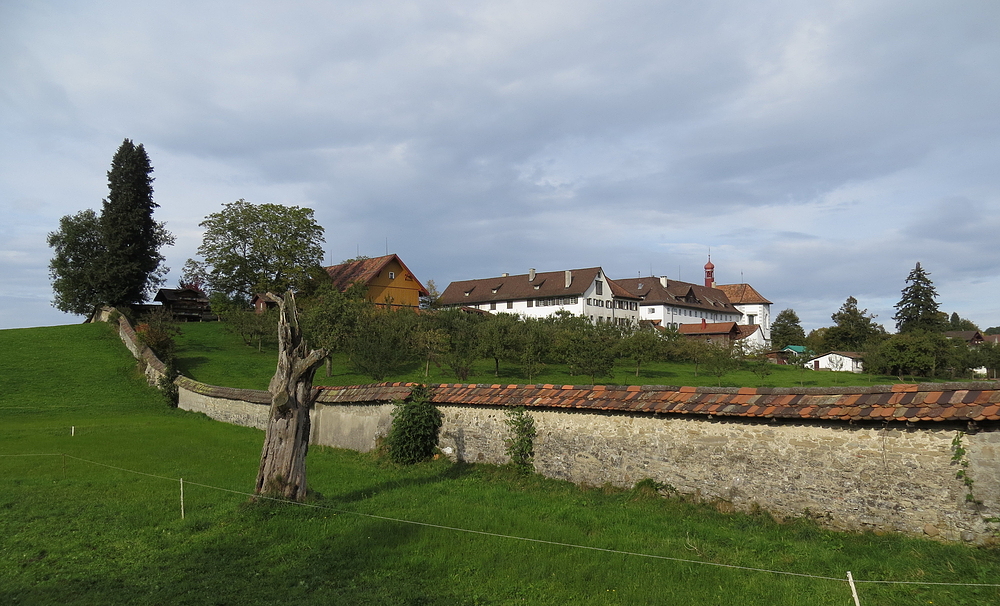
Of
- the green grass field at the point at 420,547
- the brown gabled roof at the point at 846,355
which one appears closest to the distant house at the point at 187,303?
the green grass field at the point at 420,547

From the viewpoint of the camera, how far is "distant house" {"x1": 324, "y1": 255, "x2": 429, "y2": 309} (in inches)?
2359

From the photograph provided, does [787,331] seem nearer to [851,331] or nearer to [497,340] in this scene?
[851,331]

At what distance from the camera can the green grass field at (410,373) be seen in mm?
35000

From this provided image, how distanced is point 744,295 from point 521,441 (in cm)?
10840

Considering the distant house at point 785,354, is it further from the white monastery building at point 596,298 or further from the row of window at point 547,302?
the row of window at point 547,302

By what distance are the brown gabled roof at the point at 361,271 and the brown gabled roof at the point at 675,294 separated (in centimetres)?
4049

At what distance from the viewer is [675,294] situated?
312 feet

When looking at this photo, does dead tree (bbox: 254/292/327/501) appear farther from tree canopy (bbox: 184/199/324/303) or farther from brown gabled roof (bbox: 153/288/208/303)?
brown gabled roof (bbox: 153/288/208/303)

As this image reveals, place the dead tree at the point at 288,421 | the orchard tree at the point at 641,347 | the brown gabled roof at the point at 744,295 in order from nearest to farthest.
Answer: the dead tree at the point at 288,421 < the orchard tree at the point at 641,347 < the brown gabled roof at the point at 744,295

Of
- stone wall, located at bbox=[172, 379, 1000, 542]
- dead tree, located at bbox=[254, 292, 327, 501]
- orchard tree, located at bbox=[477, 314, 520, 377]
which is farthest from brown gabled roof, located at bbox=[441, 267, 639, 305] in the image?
dead tree, located at bbox=[254, 292, 327, 501]

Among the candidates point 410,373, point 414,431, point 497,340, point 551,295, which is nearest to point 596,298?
point 551,295

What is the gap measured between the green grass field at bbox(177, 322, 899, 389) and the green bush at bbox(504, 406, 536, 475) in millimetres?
19440

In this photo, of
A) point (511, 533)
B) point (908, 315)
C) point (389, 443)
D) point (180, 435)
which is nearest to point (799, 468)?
point (511, 533)

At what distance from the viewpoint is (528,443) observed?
12.4 meters
